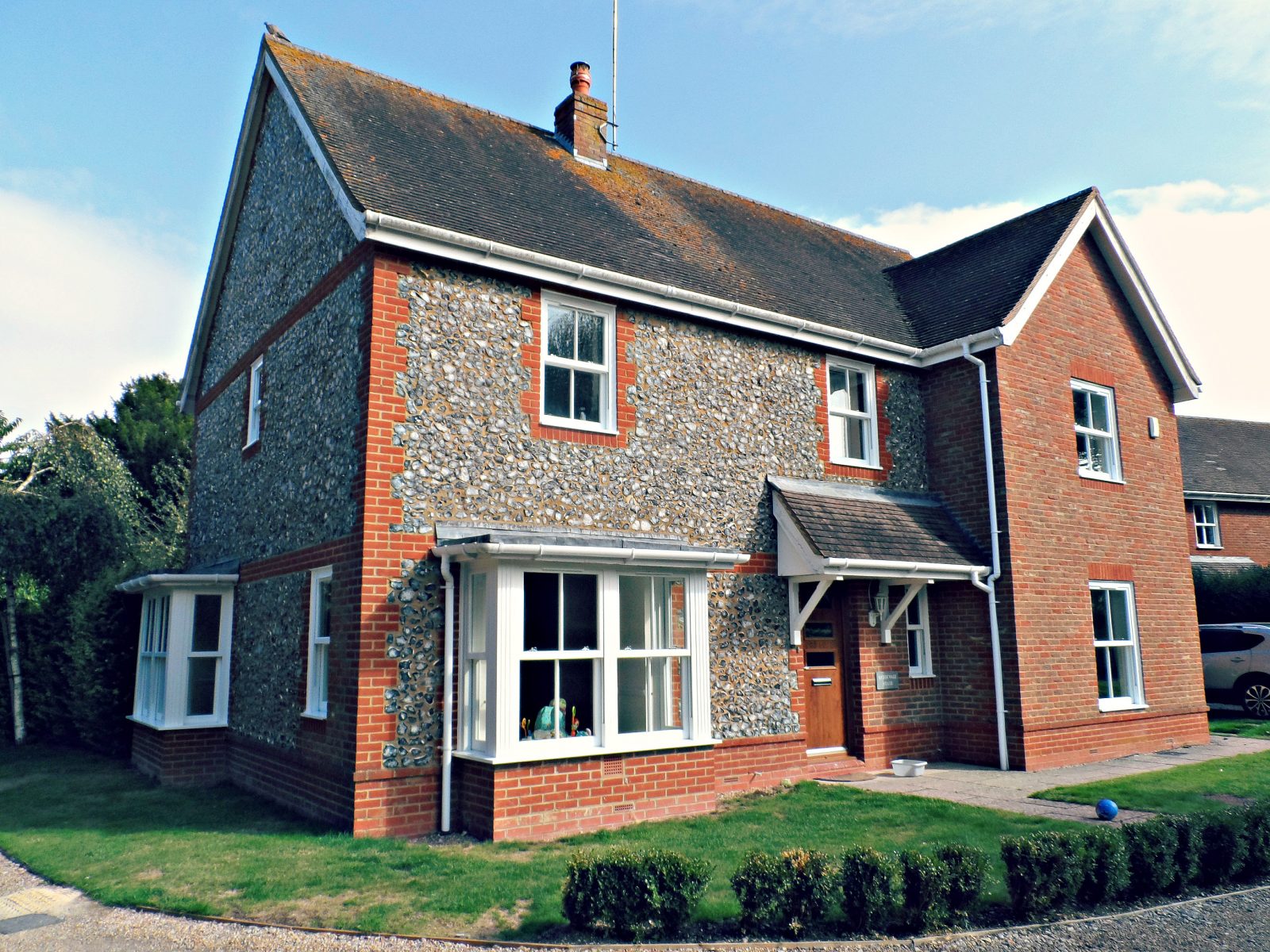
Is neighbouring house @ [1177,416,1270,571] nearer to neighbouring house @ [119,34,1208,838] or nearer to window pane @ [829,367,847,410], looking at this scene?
neighbouring house @ [119,34,1208,838]

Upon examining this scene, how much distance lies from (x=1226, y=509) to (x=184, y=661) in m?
29.5

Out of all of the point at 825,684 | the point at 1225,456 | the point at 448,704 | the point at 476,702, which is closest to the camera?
the point at 448,704

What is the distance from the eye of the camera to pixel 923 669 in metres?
13.8

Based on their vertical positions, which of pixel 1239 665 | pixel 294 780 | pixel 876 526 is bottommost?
pixel 294 780

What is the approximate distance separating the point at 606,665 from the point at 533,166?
8123mm

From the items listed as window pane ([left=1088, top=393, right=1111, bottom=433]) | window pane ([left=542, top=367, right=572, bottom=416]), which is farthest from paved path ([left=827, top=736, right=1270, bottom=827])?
window pane ([left=542, top=367, right=572, bottom=416])

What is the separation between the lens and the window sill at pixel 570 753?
9.09 m

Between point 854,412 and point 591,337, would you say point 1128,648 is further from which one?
point 591,337

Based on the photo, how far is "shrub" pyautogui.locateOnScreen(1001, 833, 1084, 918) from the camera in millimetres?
6656

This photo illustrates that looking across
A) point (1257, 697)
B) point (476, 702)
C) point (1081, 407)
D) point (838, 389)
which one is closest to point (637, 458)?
point (476, 702)

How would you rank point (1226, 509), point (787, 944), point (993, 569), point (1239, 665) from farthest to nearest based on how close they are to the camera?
1. point (1226, 509)
2. point (1239, 665)
3. point (993, 569)
4. point (787, 944)

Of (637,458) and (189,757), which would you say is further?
(189,757)

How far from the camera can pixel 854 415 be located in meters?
14.2

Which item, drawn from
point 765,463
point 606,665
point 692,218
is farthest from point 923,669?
point 692,218
